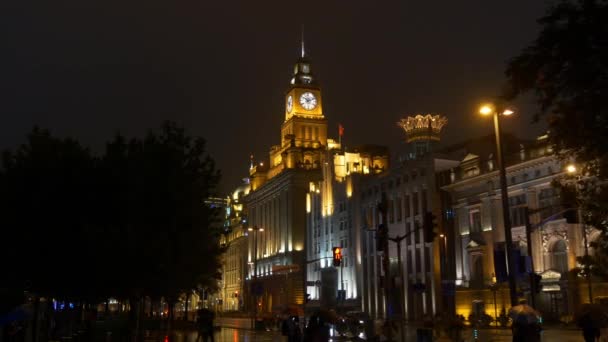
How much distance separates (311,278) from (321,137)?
4797cm

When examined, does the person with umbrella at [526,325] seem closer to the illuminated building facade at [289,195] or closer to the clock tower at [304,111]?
the illuminated building facade at [289,195]

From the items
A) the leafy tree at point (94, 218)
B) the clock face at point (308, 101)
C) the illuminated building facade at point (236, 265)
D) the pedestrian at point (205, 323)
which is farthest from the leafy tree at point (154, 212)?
the clock face at point (308, 101)

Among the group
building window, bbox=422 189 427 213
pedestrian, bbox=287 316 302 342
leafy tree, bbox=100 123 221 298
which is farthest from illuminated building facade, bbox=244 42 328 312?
pedestrian, bbox=287 316 302 342

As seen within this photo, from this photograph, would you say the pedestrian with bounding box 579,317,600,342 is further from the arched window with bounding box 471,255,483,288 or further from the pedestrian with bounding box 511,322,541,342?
the arched window with bounding box 471,255,483,288

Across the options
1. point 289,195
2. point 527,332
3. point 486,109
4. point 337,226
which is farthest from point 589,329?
point 289,195

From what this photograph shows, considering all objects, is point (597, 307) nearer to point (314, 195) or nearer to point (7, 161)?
point (7, 161)

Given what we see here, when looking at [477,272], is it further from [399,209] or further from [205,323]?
[205,323]

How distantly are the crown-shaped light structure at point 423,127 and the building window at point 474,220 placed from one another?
81.9 feet

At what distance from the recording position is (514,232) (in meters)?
59.6

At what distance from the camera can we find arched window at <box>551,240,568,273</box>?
54250 mm

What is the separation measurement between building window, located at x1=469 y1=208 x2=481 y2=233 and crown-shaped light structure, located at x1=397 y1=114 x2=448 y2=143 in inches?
983

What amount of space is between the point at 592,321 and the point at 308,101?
450 feet

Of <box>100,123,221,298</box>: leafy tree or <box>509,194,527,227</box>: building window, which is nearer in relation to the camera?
<box>100,123,221,298</box>: leafy tree

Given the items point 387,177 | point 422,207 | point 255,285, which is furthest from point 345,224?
point 255,285
